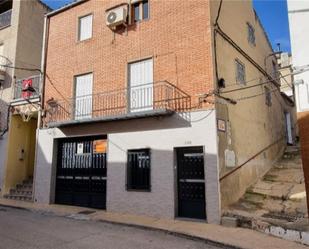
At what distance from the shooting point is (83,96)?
12.2 m

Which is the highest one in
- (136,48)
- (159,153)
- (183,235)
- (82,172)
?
(136,48)

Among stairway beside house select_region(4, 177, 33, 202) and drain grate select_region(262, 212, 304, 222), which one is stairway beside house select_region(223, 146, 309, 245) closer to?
drain grate select_region(262, 212, 304, 222)

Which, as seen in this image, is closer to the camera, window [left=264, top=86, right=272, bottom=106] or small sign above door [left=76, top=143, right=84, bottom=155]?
small sign above door [left=76, top=143, right=84, bottom=155]

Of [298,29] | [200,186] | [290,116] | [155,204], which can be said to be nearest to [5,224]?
[155,204]

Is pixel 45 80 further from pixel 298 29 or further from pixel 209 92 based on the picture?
pixel 298 29

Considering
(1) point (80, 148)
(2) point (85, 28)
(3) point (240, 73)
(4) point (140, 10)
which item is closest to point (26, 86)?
(2) point (85, 28)

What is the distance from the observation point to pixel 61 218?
9633 mm

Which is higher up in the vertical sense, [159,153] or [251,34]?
[251,34]

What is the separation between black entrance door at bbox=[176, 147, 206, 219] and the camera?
9.31 metres

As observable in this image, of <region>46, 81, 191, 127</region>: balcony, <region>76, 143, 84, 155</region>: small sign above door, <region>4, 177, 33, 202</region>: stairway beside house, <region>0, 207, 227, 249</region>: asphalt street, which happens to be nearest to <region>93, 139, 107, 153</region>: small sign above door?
<region>76, 143, 84, 155</region>: small sign above door

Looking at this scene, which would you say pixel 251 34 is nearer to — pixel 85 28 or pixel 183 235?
pixel 85 28

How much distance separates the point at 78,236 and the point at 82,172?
500 centimetres

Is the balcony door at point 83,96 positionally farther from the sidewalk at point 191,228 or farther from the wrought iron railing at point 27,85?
the sidewalk at point 191,228

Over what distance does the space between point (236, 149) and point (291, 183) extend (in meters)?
2.68
